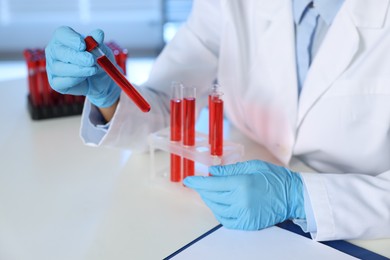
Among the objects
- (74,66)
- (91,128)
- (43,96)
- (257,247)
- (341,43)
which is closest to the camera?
(257,247)

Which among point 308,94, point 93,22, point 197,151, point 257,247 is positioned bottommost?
point 257,247

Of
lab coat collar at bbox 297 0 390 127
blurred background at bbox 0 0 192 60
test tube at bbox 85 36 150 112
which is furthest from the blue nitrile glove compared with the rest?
blurred background at bbox 0 0 192 60

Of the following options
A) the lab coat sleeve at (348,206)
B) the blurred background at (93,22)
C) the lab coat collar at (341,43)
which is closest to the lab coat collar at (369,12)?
the lab coat collar at (341,43)

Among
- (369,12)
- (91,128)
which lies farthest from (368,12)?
(91,128)

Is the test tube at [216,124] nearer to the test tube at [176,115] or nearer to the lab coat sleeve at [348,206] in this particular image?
the test tube at [176,115]

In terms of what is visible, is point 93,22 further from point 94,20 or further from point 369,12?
point 369,12

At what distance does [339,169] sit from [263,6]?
482mm

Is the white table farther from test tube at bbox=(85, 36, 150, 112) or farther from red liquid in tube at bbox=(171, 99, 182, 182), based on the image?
test tube at bbox=(85, 36, 150, 112)

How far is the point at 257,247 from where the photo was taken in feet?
2.94

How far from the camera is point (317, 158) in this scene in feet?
4.01

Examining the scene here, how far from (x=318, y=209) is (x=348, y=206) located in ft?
0.21

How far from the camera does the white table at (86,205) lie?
0.90 metres

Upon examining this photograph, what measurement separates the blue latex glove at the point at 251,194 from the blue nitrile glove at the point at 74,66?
0.33 metres

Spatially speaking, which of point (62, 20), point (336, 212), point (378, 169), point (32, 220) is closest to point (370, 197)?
point (336, 212)
